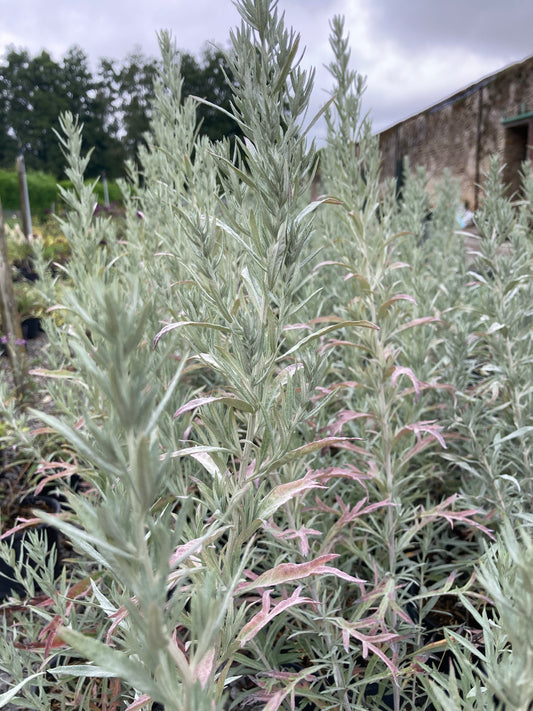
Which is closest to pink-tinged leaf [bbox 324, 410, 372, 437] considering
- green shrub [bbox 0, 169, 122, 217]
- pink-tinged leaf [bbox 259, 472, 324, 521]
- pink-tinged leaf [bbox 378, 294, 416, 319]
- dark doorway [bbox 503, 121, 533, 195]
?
Result: pink-tinged leaf [bbox 378, 294, 416, 319]

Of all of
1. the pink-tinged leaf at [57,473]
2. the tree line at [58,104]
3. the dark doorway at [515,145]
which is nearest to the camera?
the pink-tinged leaf at [57,473]

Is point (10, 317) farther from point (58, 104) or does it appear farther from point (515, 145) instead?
point (58, 104)

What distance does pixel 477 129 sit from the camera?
52.8 feet

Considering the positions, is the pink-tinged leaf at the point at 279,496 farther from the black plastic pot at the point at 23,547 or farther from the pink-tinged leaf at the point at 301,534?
the black plastic pot at the point at 23,547

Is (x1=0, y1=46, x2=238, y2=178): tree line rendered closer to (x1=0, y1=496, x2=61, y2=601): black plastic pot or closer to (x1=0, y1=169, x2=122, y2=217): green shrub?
(x1=0, y1=169, x2=122, y2=217): green shrub

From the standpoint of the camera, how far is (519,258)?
6.15 feet

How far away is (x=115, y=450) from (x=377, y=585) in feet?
3.62

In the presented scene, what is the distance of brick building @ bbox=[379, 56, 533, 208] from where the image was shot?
13.9 metres

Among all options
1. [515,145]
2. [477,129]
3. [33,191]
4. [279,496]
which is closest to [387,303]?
[279,496]

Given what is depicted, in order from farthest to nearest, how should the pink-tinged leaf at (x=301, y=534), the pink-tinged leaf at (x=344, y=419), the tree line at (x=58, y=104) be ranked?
the tree line at (x=58, y=104)
the pink-tinged leaf at (x=344, y=419)
the pink-tinged leaf at (x=301, y=534)

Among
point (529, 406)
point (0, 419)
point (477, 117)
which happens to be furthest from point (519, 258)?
point (477, 117)

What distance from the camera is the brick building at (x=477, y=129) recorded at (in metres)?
13.9

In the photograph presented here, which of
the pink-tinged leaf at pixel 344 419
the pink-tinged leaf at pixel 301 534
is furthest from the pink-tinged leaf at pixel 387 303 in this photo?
the pink-tinged leaf at pixel 301 534

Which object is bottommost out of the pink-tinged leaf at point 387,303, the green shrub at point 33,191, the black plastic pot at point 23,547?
the black plastic pot at point 23,547
